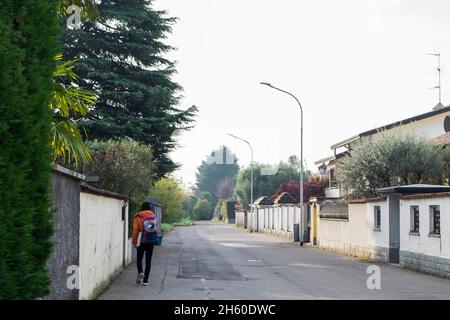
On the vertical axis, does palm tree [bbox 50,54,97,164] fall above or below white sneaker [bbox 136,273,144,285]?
above

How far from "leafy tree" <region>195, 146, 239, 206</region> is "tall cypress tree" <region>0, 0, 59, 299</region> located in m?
150

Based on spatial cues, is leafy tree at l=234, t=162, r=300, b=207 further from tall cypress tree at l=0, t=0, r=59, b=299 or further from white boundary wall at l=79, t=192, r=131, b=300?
tall cypress tree at l=0, t=0, r=59, b=299

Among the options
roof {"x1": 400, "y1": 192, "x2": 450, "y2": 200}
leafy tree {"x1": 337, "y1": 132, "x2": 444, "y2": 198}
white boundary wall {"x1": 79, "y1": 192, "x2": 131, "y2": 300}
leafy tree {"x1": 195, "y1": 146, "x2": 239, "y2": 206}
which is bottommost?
white boundary wall {"x1": 79, "y1": 192, "x2": 131, "y2": 300}

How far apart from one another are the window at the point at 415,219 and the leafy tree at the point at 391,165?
9572 mm

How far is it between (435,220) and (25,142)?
→ 15.0 meters

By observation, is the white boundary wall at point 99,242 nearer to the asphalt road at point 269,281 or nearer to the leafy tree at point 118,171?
the asphalt road at point 269,281

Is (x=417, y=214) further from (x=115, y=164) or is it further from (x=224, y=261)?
(x=115, y=164)

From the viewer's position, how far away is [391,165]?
30672 mm

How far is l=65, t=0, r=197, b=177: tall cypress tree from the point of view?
31.7 m

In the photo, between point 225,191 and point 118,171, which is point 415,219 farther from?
point 225,191

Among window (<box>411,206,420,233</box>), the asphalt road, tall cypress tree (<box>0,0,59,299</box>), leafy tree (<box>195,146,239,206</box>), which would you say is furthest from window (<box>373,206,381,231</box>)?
leafy tree (<box>195,146,239,206</box>)

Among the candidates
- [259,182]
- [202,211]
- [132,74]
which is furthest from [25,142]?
[202,211]

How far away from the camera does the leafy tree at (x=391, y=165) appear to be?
30.5 m
